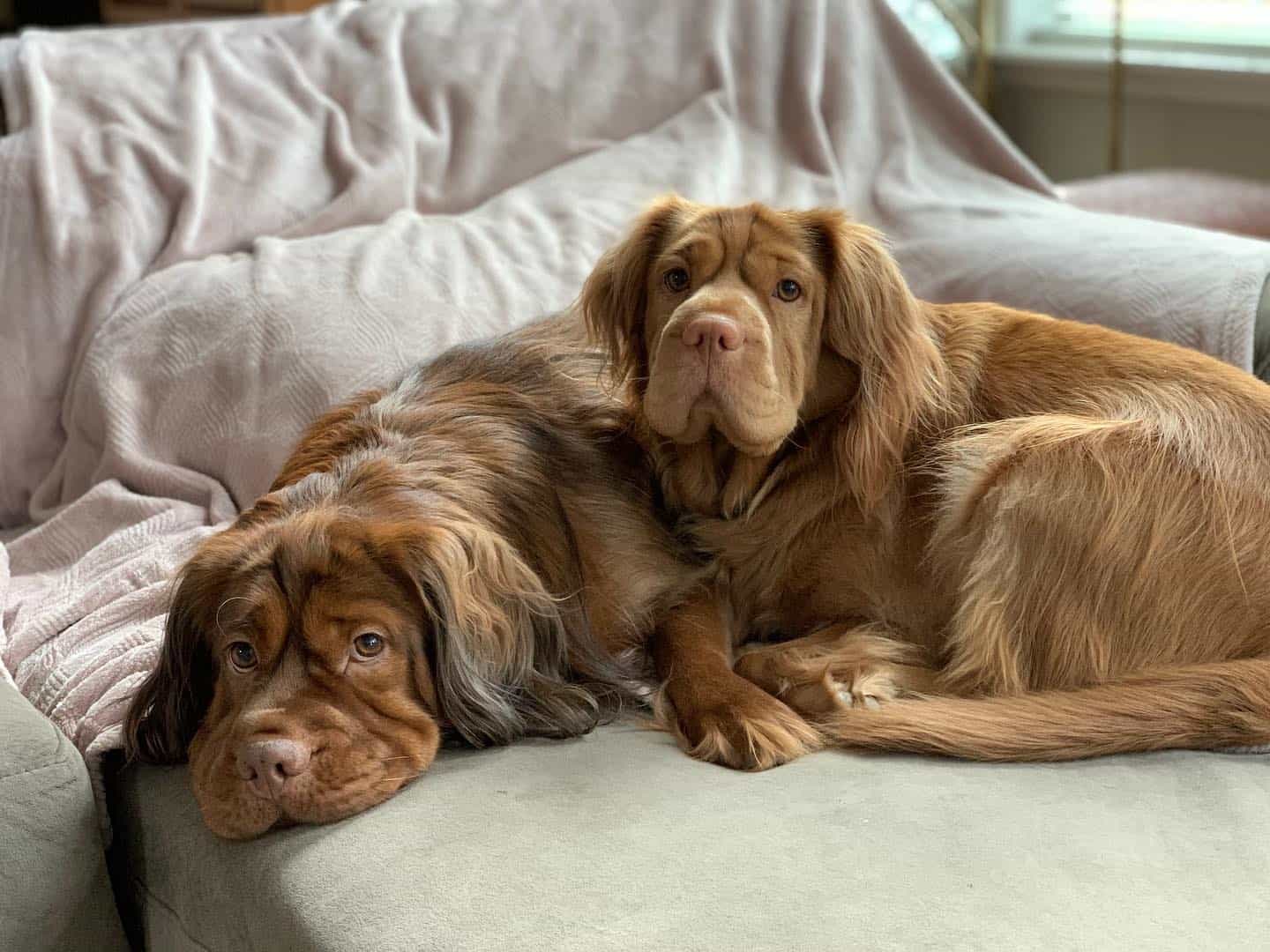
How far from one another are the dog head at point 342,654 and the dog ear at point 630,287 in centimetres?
41

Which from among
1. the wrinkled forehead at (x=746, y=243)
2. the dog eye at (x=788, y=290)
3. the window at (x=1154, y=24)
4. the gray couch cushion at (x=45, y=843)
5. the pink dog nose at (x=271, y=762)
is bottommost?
the gray couch cushion at (x=45, y=843)

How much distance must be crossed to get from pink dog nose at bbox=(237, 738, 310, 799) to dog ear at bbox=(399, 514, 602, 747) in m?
0.22

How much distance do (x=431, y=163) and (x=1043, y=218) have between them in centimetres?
133

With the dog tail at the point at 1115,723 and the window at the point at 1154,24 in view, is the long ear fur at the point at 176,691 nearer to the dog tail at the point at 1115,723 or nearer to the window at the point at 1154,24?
the dog tail at the point at 1115,723

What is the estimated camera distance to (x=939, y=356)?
2.11m

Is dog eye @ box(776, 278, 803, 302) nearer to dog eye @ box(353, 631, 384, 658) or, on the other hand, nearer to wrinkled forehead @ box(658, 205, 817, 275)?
wrinkled forehead @ box(658, 205, 817, 275)

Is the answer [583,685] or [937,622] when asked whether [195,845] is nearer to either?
[583,685]

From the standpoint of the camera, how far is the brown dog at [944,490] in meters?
1.82

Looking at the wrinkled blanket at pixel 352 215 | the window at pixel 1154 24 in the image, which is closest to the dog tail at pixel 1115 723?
the wrinkled blanket at pixel 352 215

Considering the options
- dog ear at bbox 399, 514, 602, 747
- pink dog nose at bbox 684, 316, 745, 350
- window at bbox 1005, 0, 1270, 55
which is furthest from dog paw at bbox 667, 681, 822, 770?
window at bbox 1005, 0, 1270, 55

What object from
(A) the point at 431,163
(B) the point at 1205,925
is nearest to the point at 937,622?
(B) the point at 1205,925

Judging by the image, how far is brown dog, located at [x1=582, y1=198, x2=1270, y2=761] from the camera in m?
1.82

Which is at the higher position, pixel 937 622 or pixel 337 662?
pixel 337 662

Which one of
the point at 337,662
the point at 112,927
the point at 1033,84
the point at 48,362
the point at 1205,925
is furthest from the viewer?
the point at 1033,84
